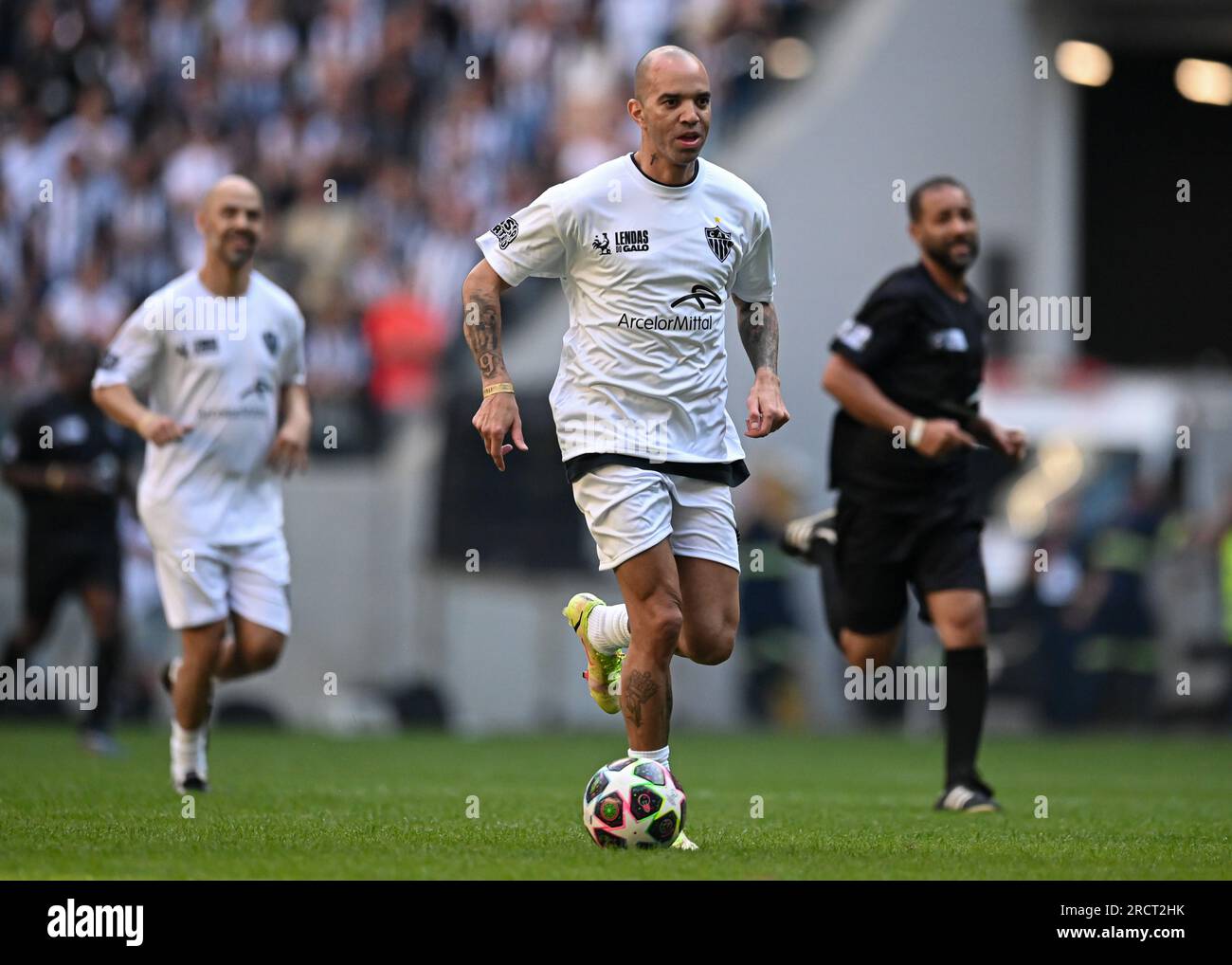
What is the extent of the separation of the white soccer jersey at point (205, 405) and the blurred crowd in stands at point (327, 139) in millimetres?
9695

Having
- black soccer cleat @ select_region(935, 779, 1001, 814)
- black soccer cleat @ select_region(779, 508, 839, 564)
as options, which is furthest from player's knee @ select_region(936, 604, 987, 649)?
black soccer cleat @ select_region(779, 508, 839, 564)

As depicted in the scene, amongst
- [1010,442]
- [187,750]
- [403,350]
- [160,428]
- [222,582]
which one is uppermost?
[403,350]

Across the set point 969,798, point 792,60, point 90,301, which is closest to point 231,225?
point 969,798

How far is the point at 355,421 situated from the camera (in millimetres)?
21047

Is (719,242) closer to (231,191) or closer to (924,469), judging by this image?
(924,469)

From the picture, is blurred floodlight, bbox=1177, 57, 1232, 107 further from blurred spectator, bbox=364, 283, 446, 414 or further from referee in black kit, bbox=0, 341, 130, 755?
referee in black kit, bbox=0, 341, 130, 755

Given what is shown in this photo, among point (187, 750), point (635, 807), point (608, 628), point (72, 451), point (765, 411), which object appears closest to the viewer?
point (635, 807)

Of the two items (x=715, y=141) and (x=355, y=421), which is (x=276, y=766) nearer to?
(x=355, y=421)

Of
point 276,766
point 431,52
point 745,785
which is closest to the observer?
point 745,785

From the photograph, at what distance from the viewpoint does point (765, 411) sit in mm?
7711

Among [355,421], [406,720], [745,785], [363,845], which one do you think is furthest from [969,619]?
[355,421]

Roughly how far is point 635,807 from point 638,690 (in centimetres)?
41

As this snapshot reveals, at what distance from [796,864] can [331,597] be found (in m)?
13.9

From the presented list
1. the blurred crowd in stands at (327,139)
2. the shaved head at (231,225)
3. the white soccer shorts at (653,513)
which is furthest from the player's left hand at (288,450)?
the blurred crowd in stands at (327,139)
